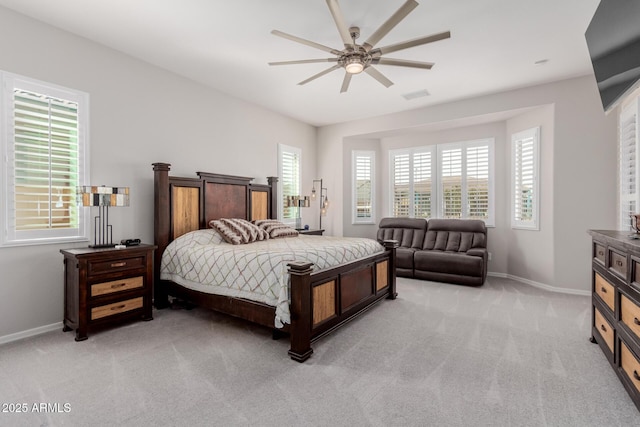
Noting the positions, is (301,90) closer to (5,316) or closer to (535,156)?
(535,156)

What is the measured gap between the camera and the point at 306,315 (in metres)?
2.67

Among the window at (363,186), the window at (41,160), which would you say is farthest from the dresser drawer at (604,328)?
the window at (41,160)

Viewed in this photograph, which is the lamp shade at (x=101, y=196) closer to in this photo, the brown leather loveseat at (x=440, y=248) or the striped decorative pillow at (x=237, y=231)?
the striped decorative pillow at (x=237, y=231)

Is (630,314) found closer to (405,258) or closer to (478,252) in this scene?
(478,252)

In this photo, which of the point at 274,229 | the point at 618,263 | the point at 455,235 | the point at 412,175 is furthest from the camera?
the point at 412,175

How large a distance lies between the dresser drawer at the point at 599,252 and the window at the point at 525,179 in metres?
2.39

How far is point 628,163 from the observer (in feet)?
12.4

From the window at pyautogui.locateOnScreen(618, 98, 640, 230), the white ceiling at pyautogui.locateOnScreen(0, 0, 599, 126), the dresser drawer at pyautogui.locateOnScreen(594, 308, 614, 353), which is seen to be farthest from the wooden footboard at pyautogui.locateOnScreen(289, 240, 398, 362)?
the window at pyautogui.locateOnScreen(618, 98, 640, 230)

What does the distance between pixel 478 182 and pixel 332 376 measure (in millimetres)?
5054

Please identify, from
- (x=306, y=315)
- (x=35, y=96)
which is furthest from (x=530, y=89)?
(x=35, y=96)

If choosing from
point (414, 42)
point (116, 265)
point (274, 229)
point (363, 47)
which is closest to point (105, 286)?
point (116, 265)

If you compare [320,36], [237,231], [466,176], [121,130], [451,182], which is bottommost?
[237,231]

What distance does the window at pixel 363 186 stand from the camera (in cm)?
701

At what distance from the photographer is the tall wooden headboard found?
3998mm
